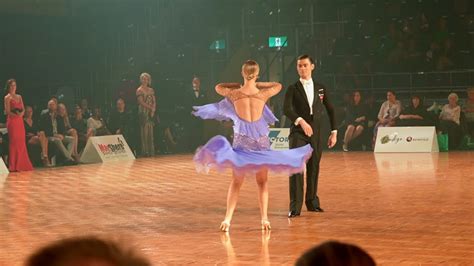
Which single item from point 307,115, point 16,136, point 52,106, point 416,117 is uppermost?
point 307,115

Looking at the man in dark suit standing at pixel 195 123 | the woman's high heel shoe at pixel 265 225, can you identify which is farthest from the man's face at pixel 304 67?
the man in dark suit standing at pixel 195 123

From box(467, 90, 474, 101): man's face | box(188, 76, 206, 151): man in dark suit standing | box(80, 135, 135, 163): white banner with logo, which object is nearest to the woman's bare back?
box(80, 135, 135, 163): white banner with logo

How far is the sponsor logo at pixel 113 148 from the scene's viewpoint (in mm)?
22562

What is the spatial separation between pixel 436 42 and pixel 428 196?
536 inches

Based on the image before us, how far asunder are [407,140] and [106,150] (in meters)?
7.27

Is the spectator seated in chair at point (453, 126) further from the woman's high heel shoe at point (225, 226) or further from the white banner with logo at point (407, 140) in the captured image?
the woman's high heel shoe at point (225, 226)

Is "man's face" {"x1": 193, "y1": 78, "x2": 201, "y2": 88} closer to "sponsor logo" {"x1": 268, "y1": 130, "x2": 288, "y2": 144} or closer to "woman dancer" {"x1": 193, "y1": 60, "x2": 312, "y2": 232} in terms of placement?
"sponsor logo" {"x1": 268, "y1": 130, "x2": 288, "y2": 144}

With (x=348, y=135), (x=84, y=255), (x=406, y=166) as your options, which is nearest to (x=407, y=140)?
(x=348, y=135)

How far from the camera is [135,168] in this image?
19750 mm

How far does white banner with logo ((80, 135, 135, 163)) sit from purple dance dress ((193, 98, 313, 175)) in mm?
13077

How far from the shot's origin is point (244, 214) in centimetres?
1094

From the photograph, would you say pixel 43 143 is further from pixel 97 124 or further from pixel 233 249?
pixel 233 249

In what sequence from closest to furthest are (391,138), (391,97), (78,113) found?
(78,113) < (391,138) < (391,97)

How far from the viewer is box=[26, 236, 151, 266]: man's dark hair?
1.00 metres
